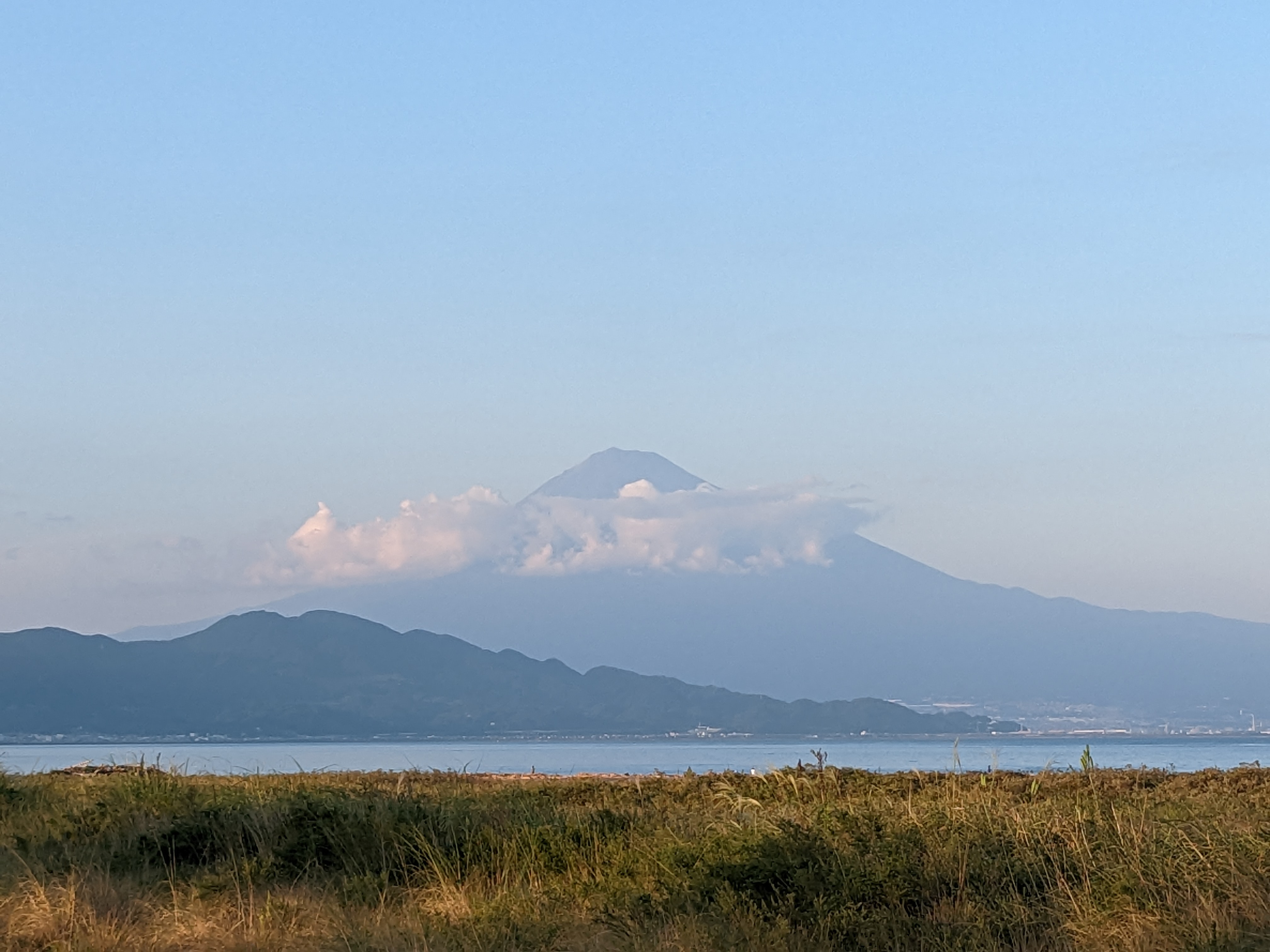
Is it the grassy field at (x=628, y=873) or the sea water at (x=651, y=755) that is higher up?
the grassy field at (x=628, y=873)

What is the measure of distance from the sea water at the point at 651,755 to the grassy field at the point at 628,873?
3.88 m

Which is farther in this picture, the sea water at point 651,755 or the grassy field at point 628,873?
the sea water at point 651,755

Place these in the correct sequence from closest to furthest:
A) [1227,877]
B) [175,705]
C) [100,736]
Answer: [1227,877]
[100,736]
[175,705]

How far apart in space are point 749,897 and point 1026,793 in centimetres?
999

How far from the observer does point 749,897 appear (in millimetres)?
12484

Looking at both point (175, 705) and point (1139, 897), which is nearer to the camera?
point (1139, 897)

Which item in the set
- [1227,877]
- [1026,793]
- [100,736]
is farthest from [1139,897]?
[100,736]

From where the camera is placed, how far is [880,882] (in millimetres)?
12883

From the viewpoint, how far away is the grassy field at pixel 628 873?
11.8 meters

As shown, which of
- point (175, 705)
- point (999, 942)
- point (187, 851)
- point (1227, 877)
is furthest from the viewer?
point (175, 705)

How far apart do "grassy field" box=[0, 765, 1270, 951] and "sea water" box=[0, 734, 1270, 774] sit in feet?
12.7

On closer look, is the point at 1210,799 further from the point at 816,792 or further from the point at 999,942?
the point at 999,942

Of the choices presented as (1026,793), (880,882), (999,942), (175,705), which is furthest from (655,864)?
(175,705)

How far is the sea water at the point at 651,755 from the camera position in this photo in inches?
1564
